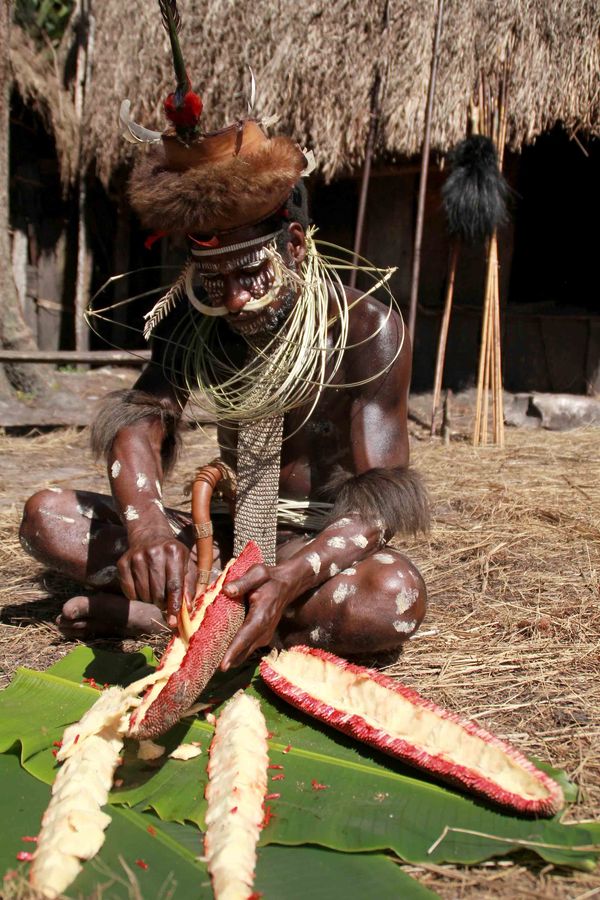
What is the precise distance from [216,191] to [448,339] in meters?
6.43

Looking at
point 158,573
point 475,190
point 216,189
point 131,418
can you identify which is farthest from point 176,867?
point 475,190

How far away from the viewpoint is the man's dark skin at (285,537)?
222 cm

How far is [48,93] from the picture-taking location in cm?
868

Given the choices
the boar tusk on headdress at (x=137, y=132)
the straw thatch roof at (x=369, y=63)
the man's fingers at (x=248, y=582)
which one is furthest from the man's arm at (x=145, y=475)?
the straw thatch roof at (x=369, y=63)

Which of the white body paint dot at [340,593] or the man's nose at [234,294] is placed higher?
the man's nose at [234,294]

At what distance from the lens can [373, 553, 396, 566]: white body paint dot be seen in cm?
245

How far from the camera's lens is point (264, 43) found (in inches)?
292

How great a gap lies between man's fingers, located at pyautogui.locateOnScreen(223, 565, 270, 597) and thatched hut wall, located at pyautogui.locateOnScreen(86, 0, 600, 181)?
5.81 meters

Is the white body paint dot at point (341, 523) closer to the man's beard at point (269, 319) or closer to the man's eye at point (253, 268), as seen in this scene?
the man's beard at point (269, 319)

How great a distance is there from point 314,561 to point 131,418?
793 millimetres

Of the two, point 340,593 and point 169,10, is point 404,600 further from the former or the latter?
point 169,10

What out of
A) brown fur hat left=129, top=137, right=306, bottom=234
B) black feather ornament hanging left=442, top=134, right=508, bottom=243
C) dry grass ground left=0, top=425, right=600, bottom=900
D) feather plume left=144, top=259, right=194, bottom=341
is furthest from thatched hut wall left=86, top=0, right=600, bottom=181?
brown fur hat left=129, top=137, right=306, bottom=234

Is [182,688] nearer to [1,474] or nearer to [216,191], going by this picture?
[216,191]

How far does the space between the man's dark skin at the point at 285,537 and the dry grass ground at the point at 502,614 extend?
8.9 inches
